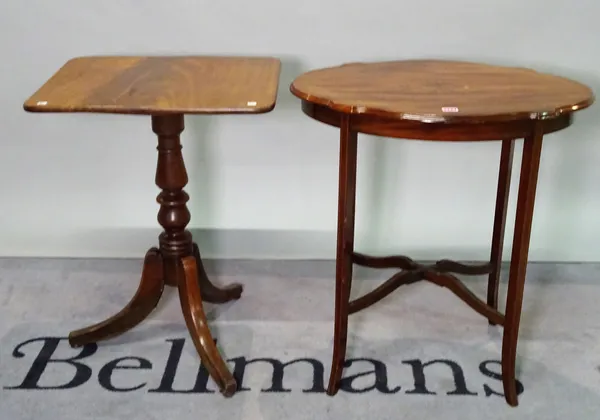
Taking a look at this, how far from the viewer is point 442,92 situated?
1.41m

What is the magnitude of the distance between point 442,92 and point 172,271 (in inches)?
33.8

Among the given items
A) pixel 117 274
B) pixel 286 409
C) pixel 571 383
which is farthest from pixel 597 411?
pixel 117 274

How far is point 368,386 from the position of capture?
5.33ft

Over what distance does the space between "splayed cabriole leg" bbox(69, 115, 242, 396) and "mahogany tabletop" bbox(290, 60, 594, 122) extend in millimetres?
386

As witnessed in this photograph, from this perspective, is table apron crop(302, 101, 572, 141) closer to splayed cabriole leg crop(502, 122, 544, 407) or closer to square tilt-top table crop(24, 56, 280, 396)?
splayed cabriole leg crop(502, 122, 544, 407)

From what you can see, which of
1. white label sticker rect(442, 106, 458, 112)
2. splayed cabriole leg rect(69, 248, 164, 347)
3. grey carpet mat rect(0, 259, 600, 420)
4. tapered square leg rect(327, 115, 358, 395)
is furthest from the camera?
splayed cabriole leg rect(69, 248, 164, 347)

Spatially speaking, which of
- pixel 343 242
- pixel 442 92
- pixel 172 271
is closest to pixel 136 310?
pixel 172 271

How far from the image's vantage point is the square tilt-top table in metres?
1.32

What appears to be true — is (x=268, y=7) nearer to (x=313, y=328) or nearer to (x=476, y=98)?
(x=476, y=98)

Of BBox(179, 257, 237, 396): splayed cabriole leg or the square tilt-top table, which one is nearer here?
the square tilt-top table

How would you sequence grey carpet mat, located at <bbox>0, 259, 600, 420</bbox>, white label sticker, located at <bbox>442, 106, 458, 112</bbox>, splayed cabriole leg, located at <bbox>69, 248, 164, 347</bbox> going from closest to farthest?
white label sticker, located at <bbox>442, 106, 458, 112</bbox>, grey carpet mat, located at <bbox>0, 259, 600, 420</bbox>, splayed cabriole leg, located at <bbox>69, 248, 164, 347</bbox>

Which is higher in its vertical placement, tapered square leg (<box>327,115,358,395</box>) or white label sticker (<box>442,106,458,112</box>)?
white label sticker (<box>442,106,458,112</box>)

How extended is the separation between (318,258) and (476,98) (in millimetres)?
1053

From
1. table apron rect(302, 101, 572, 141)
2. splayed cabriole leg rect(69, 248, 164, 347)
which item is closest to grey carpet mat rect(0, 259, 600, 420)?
splayed cabriole leg rect(69, 248, 164, 347)
